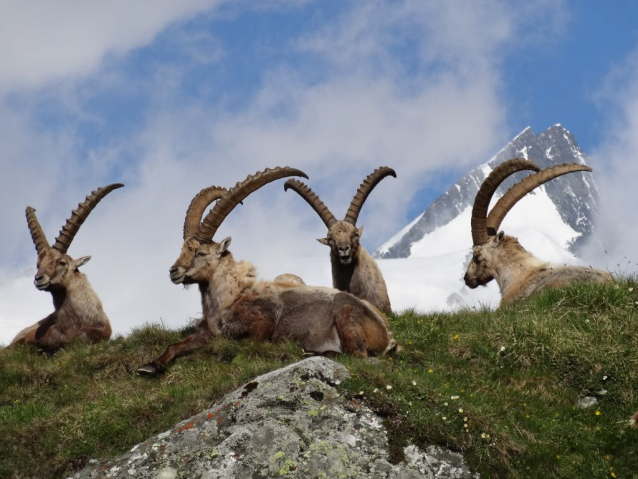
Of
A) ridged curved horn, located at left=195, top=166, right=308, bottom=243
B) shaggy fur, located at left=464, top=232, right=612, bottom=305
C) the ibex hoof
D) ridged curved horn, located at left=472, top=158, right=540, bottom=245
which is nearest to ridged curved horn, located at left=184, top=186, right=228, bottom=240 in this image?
ridged curved horn, located at left=195, top=166, right=308, bottom=243

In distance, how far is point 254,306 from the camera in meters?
13.3

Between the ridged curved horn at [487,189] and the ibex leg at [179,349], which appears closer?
the ibex leg at [179,349]

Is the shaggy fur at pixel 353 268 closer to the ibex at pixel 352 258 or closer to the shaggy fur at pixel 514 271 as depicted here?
the ibex at pixel 352 258

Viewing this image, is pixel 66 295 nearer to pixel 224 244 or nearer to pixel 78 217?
pixel 78 217

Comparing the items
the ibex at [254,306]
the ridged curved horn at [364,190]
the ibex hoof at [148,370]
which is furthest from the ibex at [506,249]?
the ibex hoof at [148,370]

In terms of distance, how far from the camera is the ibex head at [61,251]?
16.6 metres

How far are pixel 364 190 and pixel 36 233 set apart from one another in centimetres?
720

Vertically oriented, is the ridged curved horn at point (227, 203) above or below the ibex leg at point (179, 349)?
above

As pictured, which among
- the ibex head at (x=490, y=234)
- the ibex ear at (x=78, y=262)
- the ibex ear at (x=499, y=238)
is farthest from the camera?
the ibex ear at (x=499, y=238)

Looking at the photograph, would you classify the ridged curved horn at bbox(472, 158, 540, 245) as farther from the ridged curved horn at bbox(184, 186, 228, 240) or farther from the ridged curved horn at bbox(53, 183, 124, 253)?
the ridged curved horn at bbox(53, 183, 124, 253)

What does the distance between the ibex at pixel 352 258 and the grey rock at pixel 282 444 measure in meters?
7.84

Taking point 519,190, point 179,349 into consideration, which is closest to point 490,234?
point 519,190

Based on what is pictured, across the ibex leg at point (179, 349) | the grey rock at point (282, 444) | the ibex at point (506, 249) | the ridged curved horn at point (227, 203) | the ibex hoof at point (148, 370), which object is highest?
the ridged curved horn at point (227, 203)

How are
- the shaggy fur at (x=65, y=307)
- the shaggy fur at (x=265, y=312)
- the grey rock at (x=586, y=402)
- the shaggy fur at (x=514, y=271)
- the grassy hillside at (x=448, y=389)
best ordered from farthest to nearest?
the shaggy fur at (x=65, y=307)
the shaggy fur at (x=514, y=271)
the shaggy fur at (x=265, y=312)
the grey rock at (x=586, y=402)
the grassy hillside at (x=448, y=389)
